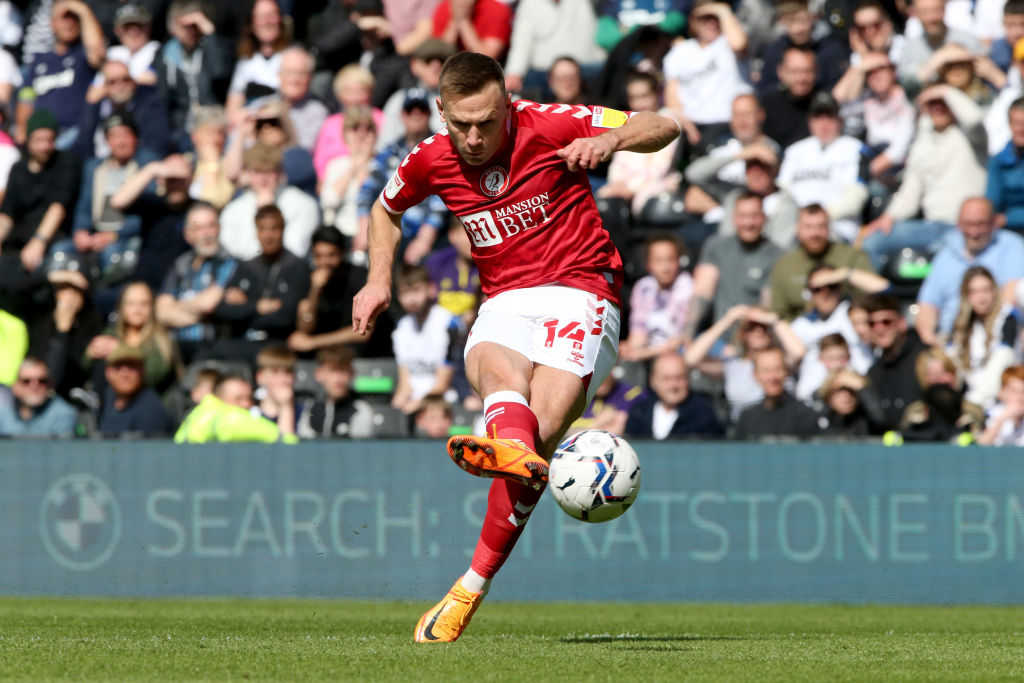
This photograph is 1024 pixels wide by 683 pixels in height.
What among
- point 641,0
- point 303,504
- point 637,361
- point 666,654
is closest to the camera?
point 666,654

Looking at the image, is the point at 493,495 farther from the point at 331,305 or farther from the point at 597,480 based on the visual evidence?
the point at 331,305

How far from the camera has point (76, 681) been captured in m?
5.45

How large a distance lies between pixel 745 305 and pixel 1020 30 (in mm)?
3538

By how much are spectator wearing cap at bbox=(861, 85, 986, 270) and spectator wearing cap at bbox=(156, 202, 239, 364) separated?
580 cm

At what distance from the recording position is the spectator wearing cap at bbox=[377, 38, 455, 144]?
15320 millimetres

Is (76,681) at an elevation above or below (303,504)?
above

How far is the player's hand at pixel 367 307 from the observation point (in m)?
7.02

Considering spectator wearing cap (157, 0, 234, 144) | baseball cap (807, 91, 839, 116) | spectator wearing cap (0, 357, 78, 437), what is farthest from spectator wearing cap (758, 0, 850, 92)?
spectator wearing cap (0, 357, 78, 437)

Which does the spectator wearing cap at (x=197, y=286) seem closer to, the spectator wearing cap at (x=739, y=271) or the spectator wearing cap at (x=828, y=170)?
the spectator wearing cap at (x=739, y=271)

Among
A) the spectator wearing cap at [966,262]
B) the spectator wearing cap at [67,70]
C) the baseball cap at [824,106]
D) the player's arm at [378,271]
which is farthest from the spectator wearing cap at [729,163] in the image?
the player's arm at [378,271]

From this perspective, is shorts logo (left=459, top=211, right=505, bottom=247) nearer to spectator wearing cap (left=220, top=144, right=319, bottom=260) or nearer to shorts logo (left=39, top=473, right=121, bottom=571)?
shorts logo (left=39, top=473, right=121, bottom=571)

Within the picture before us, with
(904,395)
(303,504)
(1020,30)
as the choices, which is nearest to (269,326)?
(303,504)

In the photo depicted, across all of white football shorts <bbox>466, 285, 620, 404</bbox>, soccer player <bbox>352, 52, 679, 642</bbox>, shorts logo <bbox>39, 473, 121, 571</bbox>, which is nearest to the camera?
soccer player <bbox>352, 52, 679, 642</bbox>

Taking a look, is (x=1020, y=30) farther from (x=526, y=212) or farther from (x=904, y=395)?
(x=526, y=212)
